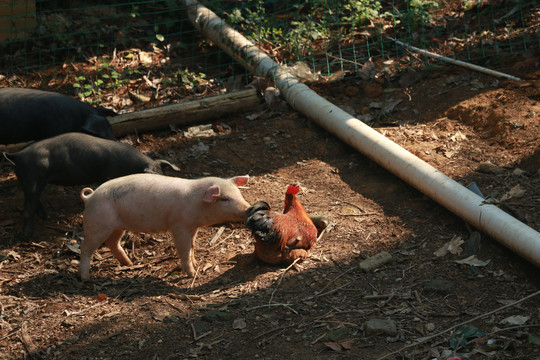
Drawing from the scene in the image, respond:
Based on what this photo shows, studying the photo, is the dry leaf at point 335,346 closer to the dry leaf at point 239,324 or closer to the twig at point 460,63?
the dry leaf at point 239,324

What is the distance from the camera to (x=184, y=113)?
Result: 284 inches

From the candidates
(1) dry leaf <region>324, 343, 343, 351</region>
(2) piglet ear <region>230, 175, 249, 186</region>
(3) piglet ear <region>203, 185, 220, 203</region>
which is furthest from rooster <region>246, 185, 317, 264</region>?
(1) dry leaf <region>324, 343, 343, 351</region>

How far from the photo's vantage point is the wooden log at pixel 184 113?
7.02 metres

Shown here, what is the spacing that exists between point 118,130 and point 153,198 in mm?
2371

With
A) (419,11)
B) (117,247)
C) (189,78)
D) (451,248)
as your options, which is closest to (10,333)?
(117,247)

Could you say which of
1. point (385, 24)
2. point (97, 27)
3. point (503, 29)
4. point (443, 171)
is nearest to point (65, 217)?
point (443, 171)

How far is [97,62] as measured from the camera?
8.46 meters

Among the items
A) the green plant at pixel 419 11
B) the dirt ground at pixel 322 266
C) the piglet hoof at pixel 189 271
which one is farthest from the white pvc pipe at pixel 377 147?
the piglet hoof at pixel 189 271

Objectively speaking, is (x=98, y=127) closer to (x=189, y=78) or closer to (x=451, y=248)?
(x=189, y=78)

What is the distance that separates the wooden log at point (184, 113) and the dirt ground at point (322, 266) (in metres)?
0.16

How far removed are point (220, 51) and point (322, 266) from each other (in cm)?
456

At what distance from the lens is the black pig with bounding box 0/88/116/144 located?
6234 millimetres

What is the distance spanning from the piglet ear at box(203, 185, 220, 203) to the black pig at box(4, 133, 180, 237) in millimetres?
1011

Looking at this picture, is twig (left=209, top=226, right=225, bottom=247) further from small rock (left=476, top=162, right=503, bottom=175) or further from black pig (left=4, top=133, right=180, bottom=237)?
small rock (left=476, top=162, right=503, bottom=175)
